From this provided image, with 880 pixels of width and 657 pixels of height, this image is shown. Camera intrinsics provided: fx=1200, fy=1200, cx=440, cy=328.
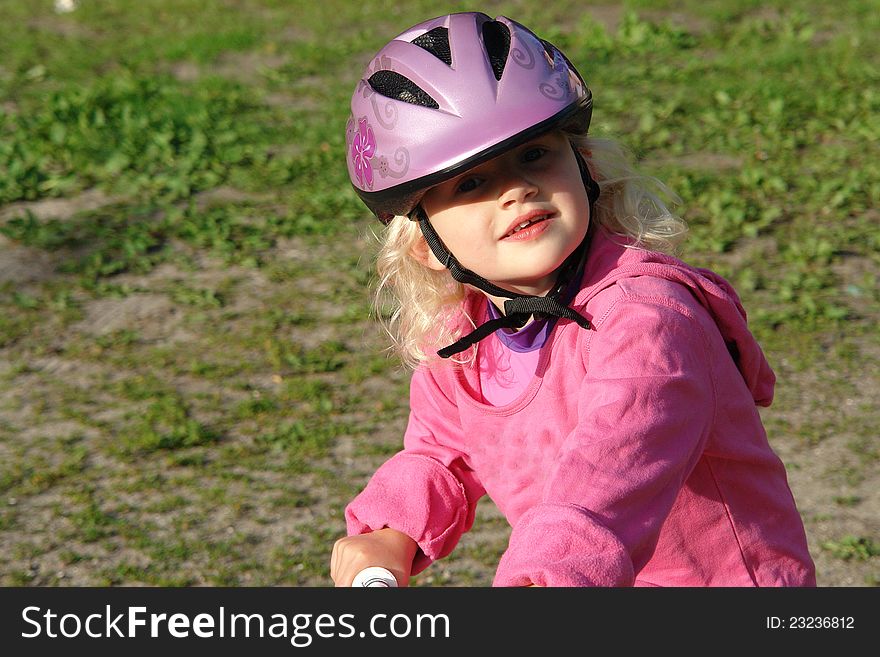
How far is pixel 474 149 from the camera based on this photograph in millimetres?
2496

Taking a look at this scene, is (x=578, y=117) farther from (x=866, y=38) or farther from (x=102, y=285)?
(x=866, y=38)

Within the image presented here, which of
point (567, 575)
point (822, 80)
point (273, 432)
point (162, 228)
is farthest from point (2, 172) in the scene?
point (567, 575)

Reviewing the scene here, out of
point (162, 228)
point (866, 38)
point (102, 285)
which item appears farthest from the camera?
point (866, 38)

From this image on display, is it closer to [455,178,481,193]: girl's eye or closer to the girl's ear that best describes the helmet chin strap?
the girl's ear

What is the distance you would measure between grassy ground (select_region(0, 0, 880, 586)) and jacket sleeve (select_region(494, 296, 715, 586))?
99 centimetres

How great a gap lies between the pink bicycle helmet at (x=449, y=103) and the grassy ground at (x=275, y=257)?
1.52ft

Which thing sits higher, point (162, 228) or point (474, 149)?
point (474, 149)

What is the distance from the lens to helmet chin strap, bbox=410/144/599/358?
8.18ft

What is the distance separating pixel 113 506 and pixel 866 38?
653cm

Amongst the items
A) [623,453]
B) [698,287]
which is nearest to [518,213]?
[698,287]

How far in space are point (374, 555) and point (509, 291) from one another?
0.65 metres

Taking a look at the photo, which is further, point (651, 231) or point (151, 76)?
point (151, 76)

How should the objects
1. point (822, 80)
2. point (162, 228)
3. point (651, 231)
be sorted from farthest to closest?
point (822, 80) → point (162, 228) → point (651, 231)

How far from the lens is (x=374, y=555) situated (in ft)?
8.39
